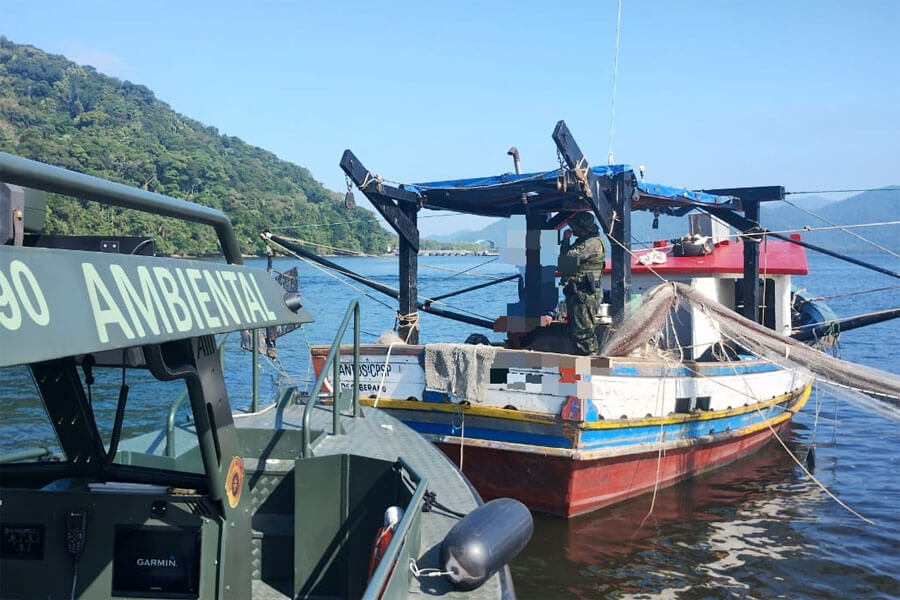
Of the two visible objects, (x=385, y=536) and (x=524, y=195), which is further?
(x=524, y=195)

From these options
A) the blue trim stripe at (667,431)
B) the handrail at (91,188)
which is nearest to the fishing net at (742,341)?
the blue trim stripe at (667,431)

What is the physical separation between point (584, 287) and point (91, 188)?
8.41 metres

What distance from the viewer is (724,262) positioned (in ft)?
44.0

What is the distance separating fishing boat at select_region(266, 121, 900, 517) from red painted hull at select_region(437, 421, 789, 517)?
2cm

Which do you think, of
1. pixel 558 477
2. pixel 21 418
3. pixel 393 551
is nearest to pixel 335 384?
pixel 393 551

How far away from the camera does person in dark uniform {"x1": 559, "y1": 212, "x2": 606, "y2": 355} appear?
10.2m

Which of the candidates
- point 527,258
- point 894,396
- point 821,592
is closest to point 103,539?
point 821,592

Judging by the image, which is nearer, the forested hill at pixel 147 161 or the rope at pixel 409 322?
the rope at pixel 409 322

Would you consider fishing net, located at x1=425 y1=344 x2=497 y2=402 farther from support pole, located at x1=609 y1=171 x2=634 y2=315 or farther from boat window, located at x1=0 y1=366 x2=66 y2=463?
boat window, located at x1=0 y1=366 x2=66 y2=463

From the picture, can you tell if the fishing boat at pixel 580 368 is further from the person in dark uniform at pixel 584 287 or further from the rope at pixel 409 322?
the person in dark uniform at pixel 584 287

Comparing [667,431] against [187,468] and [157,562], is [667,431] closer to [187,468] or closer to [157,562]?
[187,468]

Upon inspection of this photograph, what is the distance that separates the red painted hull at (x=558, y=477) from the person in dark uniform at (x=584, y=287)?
4.92ft

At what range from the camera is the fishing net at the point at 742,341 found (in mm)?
9258

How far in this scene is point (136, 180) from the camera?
73.6 m
